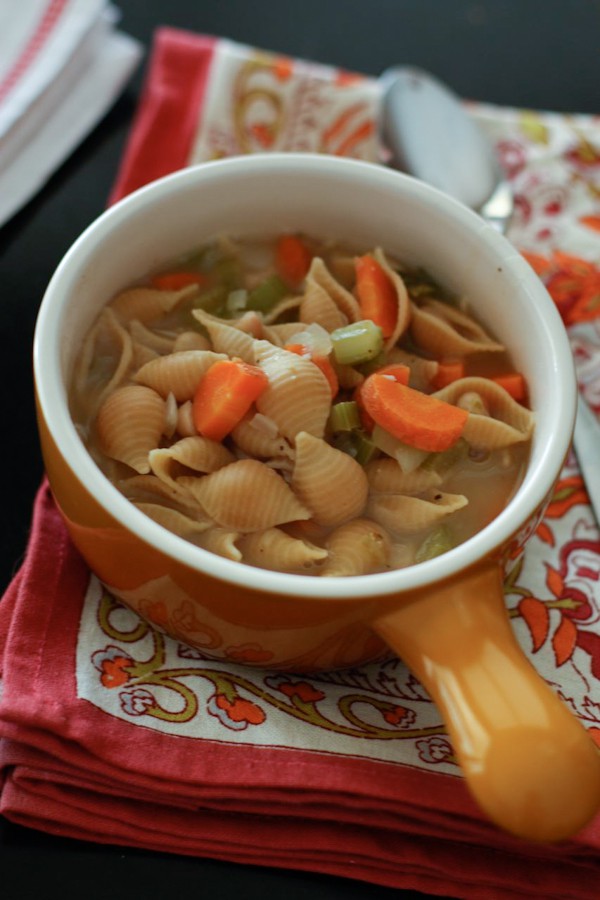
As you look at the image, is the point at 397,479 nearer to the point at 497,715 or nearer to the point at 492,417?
the point at 492,417

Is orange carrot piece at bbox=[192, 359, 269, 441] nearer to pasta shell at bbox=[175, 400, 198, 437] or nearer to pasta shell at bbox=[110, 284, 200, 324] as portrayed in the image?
pasta shell at bbox=[175, 400, 198, 437]

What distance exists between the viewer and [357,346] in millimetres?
1138

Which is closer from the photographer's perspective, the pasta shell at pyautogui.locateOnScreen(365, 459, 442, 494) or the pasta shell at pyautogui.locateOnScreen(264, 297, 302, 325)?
the pasta shell at pyautogui.locateOnScreen(365, 459, 442, 494)

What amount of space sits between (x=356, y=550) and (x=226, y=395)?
20 cm

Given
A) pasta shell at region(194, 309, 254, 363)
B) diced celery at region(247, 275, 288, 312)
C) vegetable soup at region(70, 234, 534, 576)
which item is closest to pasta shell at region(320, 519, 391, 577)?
vegetable soup at region(70, 234, 534, 576)

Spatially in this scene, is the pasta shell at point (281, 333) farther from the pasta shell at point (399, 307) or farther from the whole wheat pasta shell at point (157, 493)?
the whole wheat pasta shell at point (157, 493)

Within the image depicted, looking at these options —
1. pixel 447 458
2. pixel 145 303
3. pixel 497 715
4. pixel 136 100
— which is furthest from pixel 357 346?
pixel 136 100

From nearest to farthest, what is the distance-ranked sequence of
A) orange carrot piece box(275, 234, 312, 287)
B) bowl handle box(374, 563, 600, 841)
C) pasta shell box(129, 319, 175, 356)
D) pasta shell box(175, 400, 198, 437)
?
1. bowl handle box(374, 563, 600, 841)
2. pasta shell box(175, 400, 198, 437)
3. pasta shell box(129, 319, 175, 356)
4. orange carrot piece box(275, 234, 312, 287)

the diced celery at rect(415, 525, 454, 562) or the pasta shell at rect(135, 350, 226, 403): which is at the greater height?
the pasta shell at rect(135, 350, 226, 403)

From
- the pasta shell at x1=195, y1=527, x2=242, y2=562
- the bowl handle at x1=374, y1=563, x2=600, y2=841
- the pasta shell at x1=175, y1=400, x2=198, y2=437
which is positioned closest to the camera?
the bowl handle at x1=374, y1=563, x2=600, y2=841

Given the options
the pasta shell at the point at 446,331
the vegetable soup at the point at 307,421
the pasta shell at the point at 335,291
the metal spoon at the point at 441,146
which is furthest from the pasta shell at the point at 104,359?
the metal spoon at the point at 441,146

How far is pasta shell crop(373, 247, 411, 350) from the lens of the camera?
121 cm

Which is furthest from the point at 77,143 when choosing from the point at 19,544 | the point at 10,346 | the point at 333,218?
the point at 19,544

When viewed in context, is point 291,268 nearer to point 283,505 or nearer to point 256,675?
point 283,505
